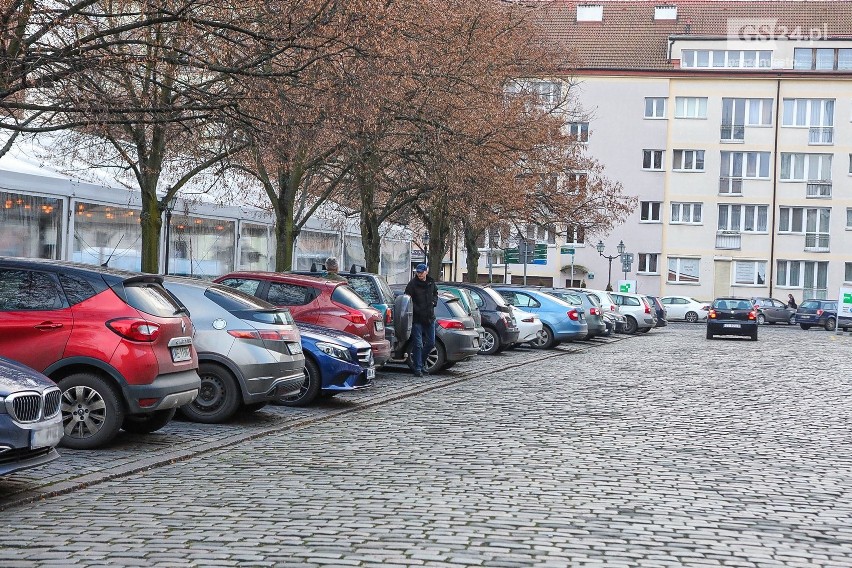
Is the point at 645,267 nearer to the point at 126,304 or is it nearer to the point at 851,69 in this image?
the point at 851,69

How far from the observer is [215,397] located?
541 inches

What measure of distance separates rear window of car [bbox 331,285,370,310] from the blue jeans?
3.65 metres

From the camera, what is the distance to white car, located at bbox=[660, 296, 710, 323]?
6694cm

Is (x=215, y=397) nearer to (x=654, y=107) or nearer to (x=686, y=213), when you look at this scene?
(x=686, y=213)

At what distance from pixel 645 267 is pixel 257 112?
5848 cm

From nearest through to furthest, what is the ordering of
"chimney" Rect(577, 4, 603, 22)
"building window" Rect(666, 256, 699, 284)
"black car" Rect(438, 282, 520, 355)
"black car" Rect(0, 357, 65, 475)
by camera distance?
"black car" Rect(0, 357, 65, 475) < "black car" Rect(438, 282, 520, 355) < "building window" Rect(666, 256, 699, 284) < "chimney" Rect(577, 4, 603, 22)

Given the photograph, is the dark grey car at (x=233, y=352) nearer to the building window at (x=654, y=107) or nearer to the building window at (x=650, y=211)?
the building window at (x=650, y=211)

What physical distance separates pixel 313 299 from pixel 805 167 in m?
60.2

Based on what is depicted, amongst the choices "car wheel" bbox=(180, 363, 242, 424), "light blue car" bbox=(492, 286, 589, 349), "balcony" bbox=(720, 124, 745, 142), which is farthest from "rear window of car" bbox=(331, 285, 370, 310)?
"balcony" bbox=(720, 124, 745, 142)

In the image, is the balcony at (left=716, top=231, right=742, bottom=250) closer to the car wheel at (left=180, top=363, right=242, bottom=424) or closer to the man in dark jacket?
the man in dark jacket

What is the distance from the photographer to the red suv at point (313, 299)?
17219 millimetres

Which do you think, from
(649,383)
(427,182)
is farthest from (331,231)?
(649,383)

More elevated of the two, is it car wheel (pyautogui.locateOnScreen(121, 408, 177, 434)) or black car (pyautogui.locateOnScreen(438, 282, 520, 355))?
black car (pyautogui.locateOnScreen(438, 282, 520, 355))

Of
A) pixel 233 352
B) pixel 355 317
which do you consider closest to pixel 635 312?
pixel 355 317
